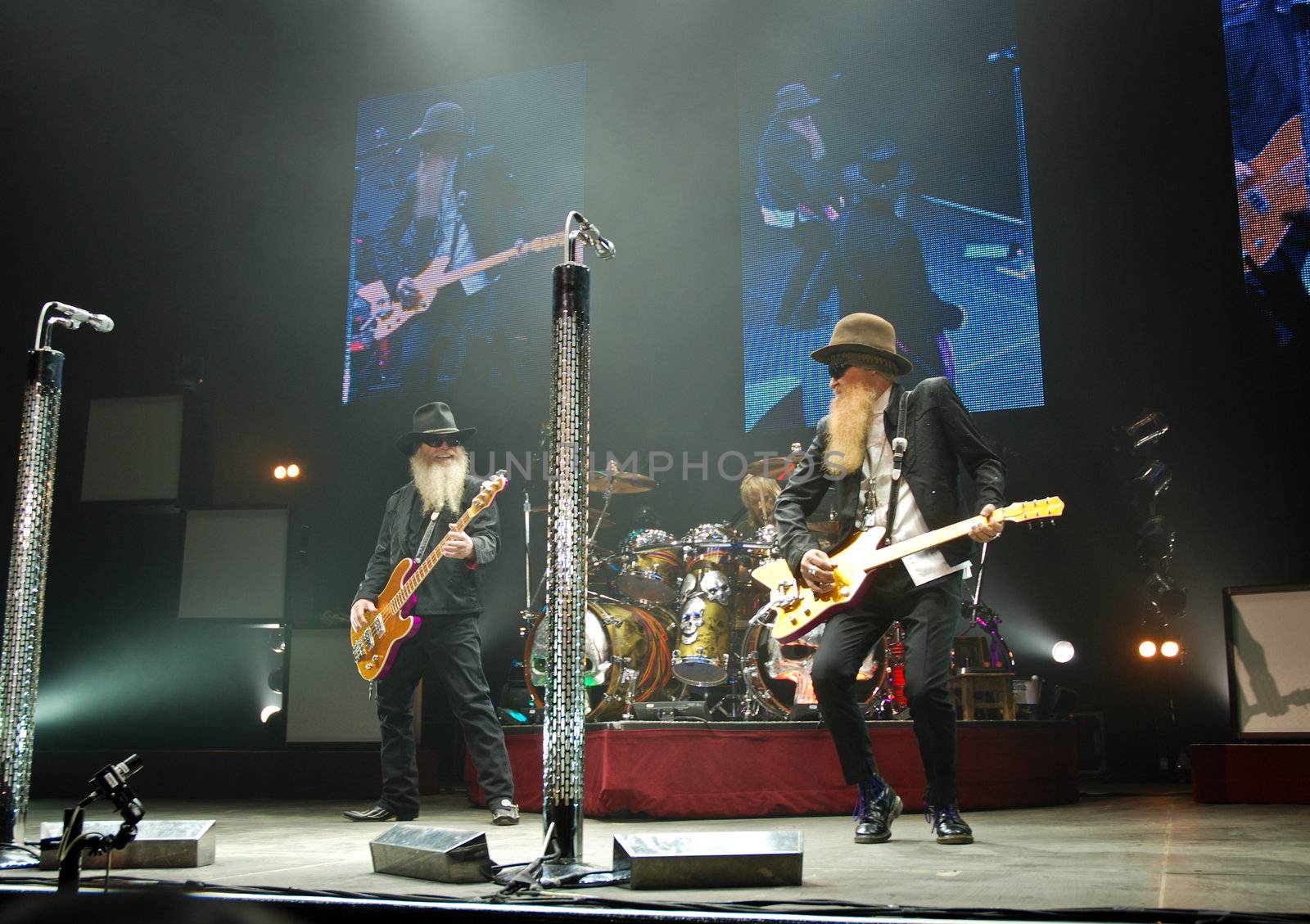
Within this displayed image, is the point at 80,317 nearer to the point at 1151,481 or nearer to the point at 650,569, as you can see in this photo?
the point at 650,569

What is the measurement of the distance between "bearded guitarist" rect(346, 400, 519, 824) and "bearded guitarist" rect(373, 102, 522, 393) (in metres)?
3.36

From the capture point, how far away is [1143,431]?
7.51 m

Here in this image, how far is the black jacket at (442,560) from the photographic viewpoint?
4.97 metres

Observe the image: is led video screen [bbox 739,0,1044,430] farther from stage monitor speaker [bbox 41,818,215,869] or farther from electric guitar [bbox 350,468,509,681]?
stage monitor speaker [bbox 41,818,215,869]

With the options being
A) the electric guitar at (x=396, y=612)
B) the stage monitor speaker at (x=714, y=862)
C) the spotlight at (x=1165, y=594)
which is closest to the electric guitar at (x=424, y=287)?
the electric guitar at (x=396, y=612)

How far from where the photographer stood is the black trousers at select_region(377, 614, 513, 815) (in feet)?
16.1

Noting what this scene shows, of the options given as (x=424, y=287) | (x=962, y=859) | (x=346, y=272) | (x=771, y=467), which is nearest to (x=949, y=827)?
(x=962, y=859)

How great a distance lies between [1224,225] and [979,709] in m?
3.70

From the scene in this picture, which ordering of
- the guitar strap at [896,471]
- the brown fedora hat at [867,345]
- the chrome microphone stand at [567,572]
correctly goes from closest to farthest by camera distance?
the chrome microphone stand at [567,572]
the guitar strap at [896,471]
the brown fedora hat at [867,345]

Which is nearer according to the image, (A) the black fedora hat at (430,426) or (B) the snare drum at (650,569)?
(A) the black fedora hat at (430,426)

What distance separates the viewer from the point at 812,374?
7844 millimetres

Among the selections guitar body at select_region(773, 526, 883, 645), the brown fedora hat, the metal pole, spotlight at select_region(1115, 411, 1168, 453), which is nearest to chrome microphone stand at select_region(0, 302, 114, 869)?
the metal pole

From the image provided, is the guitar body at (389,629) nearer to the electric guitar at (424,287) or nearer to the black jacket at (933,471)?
the black jacket at (933,471)

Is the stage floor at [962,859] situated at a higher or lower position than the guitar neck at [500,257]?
lower
